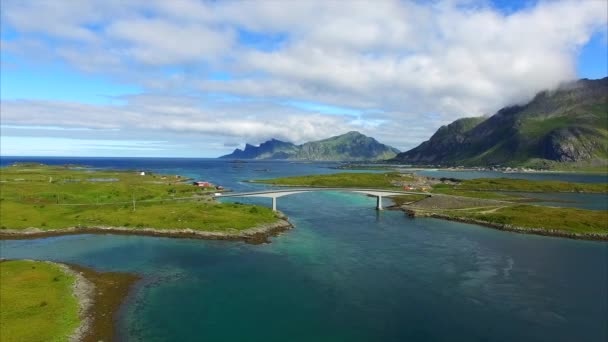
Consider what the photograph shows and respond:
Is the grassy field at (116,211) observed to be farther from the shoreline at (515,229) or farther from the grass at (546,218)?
the grass at (546,218)

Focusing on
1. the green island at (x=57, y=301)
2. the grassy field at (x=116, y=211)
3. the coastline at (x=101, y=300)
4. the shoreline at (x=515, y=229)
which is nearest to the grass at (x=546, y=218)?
the shoreline at (x=515, y=229)

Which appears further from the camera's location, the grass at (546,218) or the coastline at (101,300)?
the grass at (546,218)

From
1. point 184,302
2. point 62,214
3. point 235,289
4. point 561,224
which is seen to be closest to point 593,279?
point 561,224

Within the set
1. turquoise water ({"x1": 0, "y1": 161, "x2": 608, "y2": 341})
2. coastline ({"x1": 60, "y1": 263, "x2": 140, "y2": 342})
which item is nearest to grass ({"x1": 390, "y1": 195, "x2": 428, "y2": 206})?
turquoise water ({"x1": 0, "y1": 161, "x2": 608, "y2": 341})

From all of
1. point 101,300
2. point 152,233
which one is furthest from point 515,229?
point 101,300

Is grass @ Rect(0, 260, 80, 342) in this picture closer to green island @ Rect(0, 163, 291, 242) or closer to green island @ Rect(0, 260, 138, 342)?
green island @ Rect(0, 260, 138, 342)

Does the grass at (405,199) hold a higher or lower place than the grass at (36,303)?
higher

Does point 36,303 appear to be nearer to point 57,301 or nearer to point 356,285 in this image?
point 57,301
